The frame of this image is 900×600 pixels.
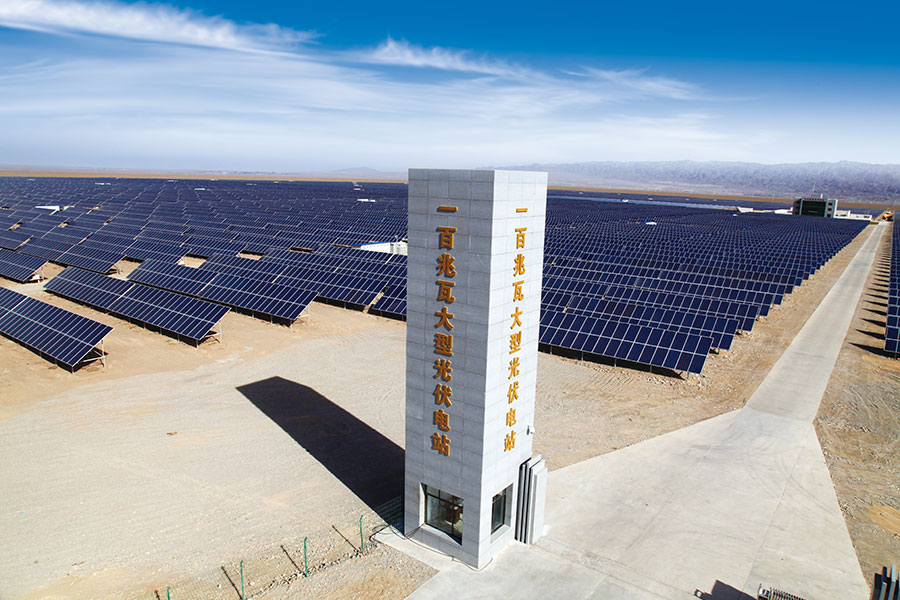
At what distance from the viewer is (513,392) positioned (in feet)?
43.3

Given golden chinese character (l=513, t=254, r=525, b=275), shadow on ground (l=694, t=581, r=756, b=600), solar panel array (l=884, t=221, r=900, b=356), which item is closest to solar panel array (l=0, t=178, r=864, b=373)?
solar panel array (l=884, t=221, r=900, b=356)

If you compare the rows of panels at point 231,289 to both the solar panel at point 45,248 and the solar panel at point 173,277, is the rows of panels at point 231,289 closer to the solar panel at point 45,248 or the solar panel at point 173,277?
the solar panel at point 173,277

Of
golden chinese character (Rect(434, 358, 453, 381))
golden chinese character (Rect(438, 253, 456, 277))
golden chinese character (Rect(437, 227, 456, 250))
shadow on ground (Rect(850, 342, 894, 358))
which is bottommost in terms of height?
shadow on ground (Rect(850, 342, 894, 358))

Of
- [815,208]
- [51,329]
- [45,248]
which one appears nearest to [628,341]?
[51,329]

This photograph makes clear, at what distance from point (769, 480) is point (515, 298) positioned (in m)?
11.2

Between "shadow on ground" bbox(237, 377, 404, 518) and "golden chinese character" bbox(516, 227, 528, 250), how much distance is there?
8343 mm

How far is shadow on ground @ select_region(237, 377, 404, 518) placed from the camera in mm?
16688

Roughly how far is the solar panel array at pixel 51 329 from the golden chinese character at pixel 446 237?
2039cm

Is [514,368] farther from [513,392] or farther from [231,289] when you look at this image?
[231,289]

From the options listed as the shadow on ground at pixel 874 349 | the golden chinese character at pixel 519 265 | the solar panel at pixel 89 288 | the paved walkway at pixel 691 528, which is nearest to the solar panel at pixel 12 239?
the solar panel at pixel 89 288

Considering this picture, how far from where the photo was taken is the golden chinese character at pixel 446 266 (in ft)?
40.8

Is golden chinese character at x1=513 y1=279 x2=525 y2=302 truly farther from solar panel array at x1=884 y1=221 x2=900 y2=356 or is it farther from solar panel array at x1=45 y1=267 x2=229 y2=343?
solar panel array at x1=884 y1=221 x2=900 y2=356

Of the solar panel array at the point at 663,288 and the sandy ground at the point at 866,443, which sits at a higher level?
the solar panel array at the point at 663,288

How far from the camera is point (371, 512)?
1519cm
